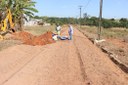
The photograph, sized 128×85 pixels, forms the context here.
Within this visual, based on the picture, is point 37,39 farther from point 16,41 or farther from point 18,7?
point 18,7

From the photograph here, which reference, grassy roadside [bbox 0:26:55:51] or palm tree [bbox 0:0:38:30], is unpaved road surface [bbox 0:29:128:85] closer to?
grassy roadside [bbox 0:26:55:51]

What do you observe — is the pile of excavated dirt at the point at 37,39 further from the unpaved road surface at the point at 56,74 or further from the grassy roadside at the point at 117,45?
the unpaved road surface at the point at 56,74

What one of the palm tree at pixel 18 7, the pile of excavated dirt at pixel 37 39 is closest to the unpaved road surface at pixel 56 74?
the pile of excavated dirt at pixel 37 39

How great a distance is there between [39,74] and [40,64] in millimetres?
2748

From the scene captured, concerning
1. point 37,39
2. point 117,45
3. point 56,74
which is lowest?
point 117,45

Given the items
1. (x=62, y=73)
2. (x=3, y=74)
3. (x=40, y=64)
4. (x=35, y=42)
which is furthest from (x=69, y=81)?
(x=35, y=42)

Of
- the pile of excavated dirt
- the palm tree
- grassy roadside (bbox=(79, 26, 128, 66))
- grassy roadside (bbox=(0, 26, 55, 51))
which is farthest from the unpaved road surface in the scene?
the palm tree

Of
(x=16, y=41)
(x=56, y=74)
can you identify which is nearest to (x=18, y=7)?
(x=16, y=41)

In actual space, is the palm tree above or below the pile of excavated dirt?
above

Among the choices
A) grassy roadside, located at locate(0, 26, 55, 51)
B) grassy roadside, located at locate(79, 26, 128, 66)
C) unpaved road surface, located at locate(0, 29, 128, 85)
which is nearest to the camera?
unpaved road surface, located at locate(0, 29, 128, 85)

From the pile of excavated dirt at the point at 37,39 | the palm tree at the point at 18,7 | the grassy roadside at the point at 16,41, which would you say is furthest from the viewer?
the palm tree at the point at 18,7

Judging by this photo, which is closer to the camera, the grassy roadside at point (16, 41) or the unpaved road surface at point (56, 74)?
the unpaved road surface at point (56, 74)

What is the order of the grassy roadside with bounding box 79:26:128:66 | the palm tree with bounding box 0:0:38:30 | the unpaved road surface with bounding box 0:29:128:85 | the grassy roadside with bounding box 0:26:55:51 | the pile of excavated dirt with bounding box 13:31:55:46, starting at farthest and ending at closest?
1. the palm tree with bounding box 0:0:38:30
2. the pile of excavated dirt with bounding box 13:31:55:46
3. the grassy roadside with bounding box 0:26:55:51
4. the grassy roadside with bounding box 79:26:128:66
5. the unpaved road surface with bounding box 0:29:128:85

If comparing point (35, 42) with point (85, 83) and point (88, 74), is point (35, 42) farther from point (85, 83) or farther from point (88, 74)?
point (85, 83)
